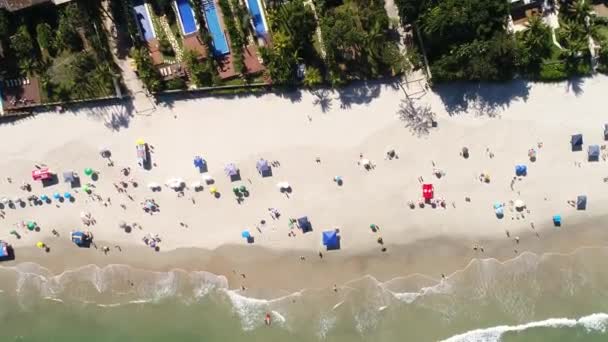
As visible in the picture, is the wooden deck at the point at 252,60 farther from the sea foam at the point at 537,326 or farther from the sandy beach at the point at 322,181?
the sea foam at the point at 537,326

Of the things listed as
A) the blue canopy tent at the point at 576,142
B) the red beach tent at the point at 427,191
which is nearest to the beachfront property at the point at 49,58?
the red beach tent at the point at 427,191

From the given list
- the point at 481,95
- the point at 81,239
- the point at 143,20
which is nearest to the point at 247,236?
the point at 81,239

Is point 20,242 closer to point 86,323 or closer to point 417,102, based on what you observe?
point 86,323

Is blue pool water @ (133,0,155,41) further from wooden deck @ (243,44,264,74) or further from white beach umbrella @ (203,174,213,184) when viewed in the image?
white beach umbrella @ (203,174,213,184)

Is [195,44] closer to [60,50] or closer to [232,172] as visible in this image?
[232,172]

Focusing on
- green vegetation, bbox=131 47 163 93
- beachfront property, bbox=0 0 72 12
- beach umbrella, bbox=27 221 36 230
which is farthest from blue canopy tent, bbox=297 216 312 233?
beachfront property, bbox=0 0 72 12
